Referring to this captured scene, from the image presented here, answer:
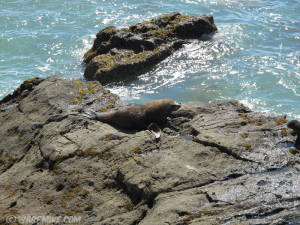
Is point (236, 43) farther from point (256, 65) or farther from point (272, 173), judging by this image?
point (272, 173)

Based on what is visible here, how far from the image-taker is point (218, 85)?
11.8 meters

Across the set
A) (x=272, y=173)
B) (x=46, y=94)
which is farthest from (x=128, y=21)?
(x=272, y=173)

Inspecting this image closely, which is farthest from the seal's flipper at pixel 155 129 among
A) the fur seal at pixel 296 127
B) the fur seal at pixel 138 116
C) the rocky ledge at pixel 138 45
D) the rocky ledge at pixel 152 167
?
the rocky ledge at pixel 138 45

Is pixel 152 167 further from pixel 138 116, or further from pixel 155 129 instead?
pixel 138 116

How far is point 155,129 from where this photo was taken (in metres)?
6.40

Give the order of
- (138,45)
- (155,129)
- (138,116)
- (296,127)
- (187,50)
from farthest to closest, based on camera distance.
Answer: (187,50)
(138,45)
(138,116)
(155,129)
(296,127)

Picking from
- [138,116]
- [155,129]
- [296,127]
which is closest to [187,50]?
[138,116]

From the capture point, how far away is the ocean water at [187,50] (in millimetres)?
11539

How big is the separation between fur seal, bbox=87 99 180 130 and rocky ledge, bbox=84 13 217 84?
5.06m

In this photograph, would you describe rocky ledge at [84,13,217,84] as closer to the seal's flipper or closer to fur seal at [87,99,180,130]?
fur seal at [87,99,180,130]

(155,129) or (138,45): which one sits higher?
(155,129)

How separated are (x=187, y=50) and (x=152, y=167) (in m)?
8.96

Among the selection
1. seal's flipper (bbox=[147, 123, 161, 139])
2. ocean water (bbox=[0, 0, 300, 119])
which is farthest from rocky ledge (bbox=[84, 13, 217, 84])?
seal's flipper (bbox=[147, 123, 161, 139])

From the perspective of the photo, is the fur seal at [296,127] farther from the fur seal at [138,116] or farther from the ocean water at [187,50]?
the ocean water at [187,50]
